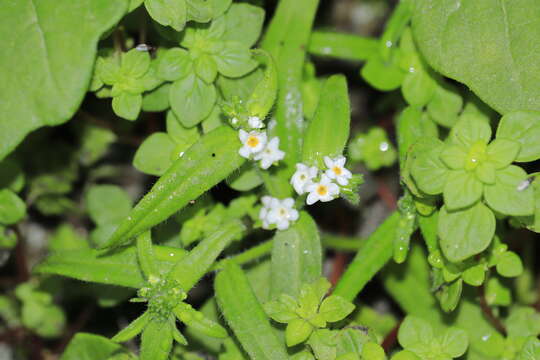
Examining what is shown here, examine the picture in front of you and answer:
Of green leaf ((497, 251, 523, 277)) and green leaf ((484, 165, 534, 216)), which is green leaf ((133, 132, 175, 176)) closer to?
green leaf ((484, 165, 534, 216))

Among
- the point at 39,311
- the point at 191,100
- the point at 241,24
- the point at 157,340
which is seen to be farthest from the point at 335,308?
the point at 39,311

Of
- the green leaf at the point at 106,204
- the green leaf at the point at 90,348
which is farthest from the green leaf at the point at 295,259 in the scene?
the green leaf at the point at 106,204

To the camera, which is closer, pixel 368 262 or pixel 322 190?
pixel 322 190

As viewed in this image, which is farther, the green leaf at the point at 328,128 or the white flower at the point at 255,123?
the green leaf at the point at 328,128

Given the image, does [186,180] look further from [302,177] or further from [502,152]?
[502,152]

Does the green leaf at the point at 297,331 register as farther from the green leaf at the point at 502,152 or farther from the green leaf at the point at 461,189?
the green leaf at the point at 502,152

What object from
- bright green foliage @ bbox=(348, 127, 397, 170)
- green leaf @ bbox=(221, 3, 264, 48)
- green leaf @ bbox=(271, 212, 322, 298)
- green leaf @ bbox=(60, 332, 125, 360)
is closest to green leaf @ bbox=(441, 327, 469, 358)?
green leaf @ bbox=(271, 212, 322, 298)

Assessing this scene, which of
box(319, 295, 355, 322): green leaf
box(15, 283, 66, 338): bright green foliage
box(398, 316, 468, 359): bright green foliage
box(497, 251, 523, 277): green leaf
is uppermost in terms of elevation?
box(319, 295, 355, 322): green leaf
